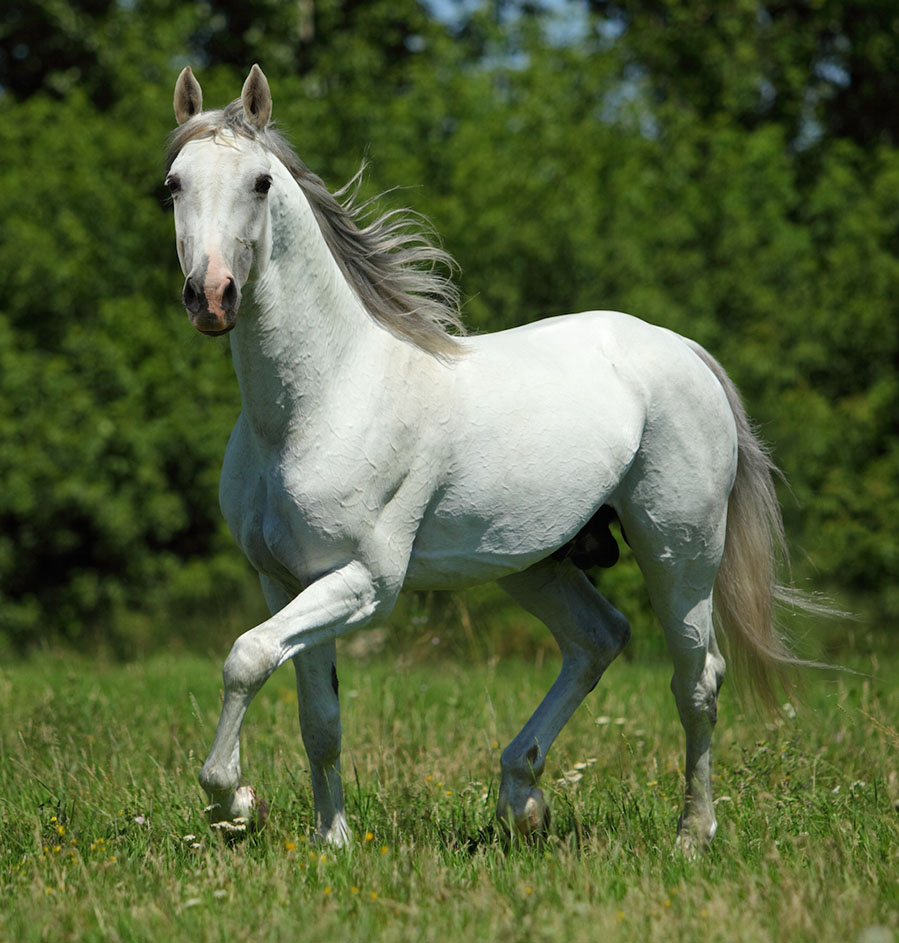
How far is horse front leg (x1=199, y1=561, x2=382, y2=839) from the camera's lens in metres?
3.63

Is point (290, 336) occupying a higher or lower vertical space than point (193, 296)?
lower

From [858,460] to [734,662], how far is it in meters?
9.49

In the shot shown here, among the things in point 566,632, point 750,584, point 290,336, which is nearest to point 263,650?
point 290,336

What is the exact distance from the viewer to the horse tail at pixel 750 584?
200 inches

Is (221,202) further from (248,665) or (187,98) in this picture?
(248,665)

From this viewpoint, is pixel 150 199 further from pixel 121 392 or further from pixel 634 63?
pixel 634 63

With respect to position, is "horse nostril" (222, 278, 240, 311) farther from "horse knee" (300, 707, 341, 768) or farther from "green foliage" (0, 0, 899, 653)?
"green foliage" (0, 0, 899, 653)

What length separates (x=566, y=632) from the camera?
485 cm

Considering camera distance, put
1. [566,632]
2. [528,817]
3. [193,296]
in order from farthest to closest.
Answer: [566,632] < [528,817] < [193,296]

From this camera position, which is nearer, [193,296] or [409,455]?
[193,296]

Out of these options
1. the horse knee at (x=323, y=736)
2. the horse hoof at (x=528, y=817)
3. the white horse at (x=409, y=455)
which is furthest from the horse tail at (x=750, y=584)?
the horse knee at (x=323, y=736)

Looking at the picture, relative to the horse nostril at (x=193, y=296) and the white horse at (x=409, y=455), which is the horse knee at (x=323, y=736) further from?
the horse nostril at (x=193, y=296)

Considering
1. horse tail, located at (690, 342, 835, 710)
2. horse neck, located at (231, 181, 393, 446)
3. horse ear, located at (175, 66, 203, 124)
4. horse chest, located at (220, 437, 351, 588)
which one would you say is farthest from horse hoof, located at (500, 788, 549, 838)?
horse ear, located at (175, 66, 203, 124)

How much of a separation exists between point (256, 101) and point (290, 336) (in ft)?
2.38
